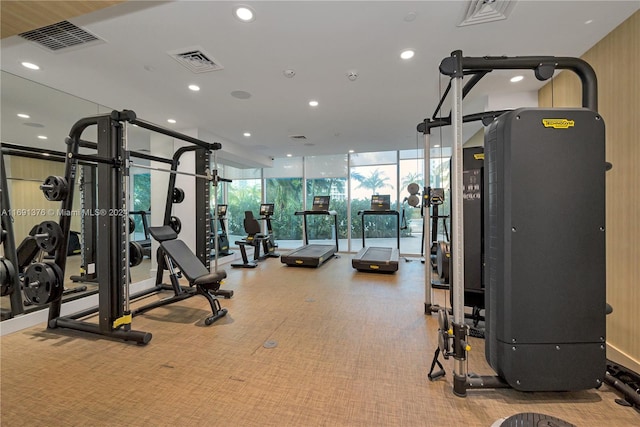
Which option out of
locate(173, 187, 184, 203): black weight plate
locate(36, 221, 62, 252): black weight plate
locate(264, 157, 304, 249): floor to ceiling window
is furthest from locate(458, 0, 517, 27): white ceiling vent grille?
locate(264, 157, 304, 249): floor to ceiling window

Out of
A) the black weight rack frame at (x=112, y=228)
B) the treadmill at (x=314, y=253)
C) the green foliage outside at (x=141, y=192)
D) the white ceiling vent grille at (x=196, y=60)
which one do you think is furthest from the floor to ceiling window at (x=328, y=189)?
the black weight rack frame at (x=112, y=228)

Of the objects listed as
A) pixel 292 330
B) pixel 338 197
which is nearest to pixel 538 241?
pixel 292 330

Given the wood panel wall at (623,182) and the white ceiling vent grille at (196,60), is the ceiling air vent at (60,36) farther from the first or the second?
the wood panel wall at (623,182)

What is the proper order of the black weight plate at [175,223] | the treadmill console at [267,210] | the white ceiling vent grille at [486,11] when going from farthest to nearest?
the treadmill console at [267,210] → the black weight plate at [175,223] → the white ceiling vent grille at [486,11]

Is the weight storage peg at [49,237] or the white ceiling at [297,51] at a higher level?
the white ceiling at [297,51]

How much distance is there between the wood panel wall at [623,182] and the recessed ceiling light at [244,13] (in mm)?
3304

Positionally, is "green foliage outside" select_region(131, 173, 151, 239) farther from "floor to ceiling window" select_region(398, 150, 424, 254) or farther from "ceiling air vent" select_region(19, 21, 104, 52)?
"floor to ceiling window" select_region(398, 150, 424, 254)

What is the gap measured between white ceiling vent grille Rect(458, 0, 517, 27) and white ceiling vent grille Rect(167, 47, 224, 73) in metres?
2.60

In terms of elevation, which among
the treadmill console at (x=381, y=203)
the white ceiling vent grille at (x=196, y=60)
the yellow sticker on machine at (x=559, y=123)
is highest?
the white ceiling vent grille at (x=196, y=60)

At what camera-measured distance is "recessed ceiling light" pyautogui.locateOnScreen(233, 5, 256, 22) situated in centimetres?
223

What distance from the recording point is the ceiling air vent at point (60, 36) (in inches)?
97.5

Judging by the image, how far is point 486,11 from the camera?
7.50 ft

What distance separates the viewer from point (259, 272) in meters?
5.80

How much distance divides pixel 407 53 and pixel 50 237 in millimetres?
4324
